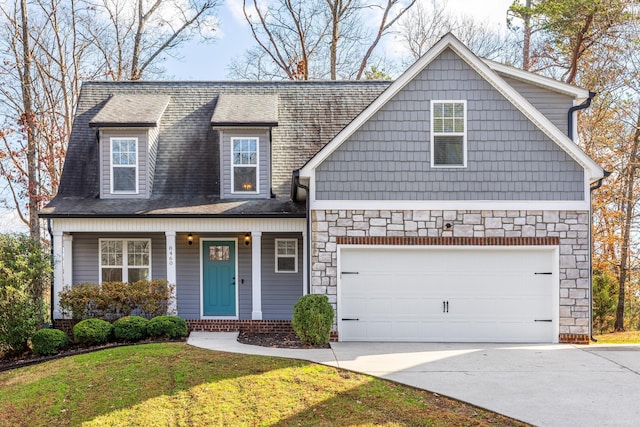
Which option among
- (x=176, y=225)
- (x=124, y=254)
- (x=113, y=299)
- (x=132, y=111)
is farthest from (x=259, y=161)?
(x=113, y=299)

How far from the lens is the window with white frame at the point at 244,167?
41.5 feet

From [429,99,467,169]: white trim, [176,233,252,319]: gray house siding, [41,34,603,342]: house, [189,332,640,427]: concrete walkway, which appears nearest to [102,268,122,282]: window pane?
[176,233,252,319]: gray house siding

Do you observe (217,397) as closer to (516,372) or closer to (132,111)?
→ (516,372)

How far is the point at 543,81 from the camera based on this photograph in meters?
11.3

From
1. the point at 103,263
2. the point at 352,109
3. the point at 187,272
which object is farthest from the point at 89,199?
the point at 352,109

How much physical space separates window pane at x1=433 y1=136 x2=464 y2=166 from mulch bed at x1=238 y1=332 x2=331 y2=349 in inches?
169

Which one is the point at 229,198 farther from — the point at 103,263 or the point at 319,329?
the point at 319,329

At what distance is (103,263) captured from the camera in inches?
497

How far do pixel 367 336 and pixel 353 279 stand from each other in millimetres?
1171

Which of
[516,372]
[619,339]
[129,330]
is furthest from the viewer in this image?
[619,339]

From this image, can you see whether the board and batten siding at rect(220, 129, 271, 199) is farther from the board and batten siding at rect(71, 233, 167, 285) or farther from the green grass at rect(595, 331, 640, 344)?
the green grass at rect(595, 331, 640, 344)

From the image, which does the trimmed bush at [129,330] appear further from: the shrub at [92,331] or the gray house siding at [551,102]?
the gray house siding at [551,102]

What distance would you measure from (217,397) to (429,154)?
6.12 m

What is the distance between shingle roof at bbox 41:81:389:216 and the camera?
484 inches
